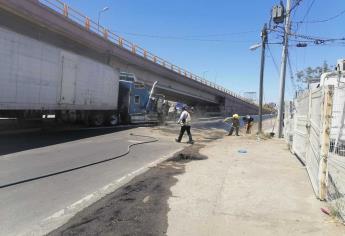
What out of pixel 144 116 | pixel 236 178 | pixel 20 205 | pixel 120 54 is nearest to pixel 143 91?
pixel 144 116

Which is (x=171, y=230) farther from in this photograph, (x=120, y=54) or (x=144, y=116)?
(x=120, y=54)

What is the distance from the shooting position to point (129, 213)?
6.08 meters

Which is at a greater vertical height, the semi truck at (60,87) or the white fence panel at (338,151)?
the semi truck at (60,87)

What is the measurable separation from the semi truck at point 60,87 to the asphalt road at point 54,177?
67.0 inches

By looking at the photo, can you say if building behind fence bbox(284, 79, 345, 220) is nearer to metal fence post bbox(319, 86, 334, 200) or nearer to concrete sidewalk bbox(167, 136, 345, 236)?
metal fence post bbox(319, 86, 334, 200)

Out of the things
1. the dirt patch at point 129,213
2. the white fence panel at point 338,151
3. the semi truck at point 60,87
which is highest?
the semi truck at point 60,87

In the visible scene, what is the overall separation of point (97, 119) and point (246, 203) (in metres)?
20.3

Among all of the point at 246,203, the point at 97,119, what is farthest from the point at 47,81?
the point at 246,203

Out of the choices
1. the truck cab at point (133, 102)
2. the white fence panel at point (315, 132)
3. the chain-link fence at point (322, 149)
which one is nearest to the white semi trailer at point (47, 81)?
the truck cab at point (133, 102)

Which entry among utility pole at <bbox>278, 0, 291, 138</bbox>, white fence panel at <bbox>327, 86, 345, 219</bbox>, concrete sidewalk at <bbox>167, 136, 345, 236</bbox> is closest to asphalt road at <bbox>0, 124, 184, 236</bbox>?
concrete sidewalk at <bbox>167, 136, 345, 236</bbox>

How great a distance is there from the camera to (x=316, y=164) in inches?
306

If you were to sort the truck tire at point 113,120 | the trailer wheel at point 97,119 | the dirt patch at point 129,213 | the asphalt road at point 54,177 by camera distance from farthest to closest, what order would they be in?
the truck tire at point 113,120, the trailer wheel at point 97,119, the asphalt road at point 54,177, the dirt patch at point 129,213

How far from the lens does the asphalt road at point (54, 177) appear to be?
5.85m

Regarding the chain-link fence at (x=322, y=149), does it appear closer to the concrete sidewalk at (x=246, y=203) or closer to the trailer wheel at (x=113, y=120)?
the concrete sidewalk at (x=246, y=203)
